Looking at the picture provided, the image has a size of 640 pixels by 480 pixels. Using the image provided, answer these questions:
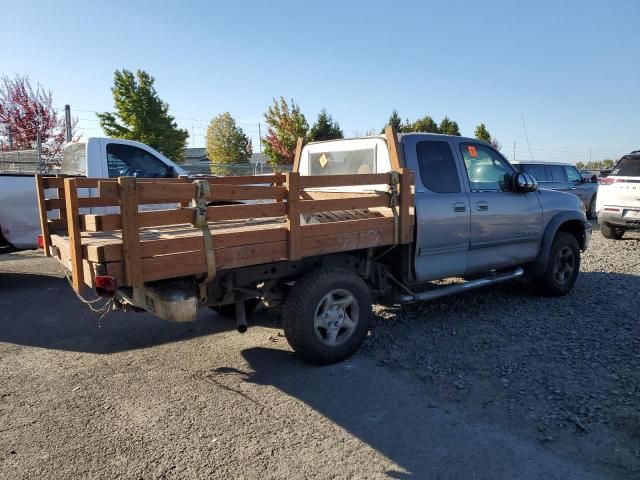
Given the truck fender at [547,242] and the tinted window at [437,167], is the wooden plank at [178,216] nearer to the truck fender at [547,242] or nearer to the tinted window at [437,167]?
the tinted window at [437,167]

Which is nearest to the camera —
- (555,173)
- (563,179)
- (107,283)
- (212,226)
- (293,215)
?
(107,283)

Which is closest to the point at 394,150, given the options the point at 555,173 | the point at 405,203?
the point at 405,203

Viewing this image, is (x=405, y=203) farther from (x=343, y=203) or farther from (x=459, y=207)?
(x=459, y=207)

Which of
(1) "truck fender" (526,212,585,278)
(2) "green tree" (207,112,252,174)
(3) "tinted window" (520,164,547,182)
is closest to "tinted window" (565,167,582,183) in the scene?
(3) "tinted window" (520,164,547,182)

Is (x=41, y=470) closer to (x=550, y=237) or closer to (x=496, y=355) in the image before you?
(x=496, y=355)

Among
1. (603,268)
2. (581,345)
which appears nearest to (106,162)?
(581,345)

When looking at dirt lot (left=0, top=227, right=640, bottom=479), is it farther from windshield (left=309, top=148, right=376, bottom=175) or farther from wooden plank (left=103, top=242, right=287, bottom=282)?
windshield (left=309, top=148, right=376, bottom=175)

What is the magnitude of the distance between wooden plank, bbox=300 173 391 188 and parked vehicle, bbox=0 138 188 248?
4105 mm

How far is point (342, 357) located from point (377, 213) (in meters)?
1.37

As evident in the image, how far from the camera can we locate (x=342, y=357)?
4.31 meters

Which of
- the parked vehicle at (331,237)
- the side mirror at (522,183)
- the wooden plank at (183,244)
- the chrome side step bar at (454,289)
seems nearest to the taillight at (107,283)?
the parked vehicle at (331,237)

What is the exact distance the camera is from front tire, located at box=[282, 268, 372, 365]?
4.04m

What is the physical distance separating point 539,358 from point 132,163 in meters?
6.28

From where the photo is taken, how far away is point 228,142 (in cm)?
4241
